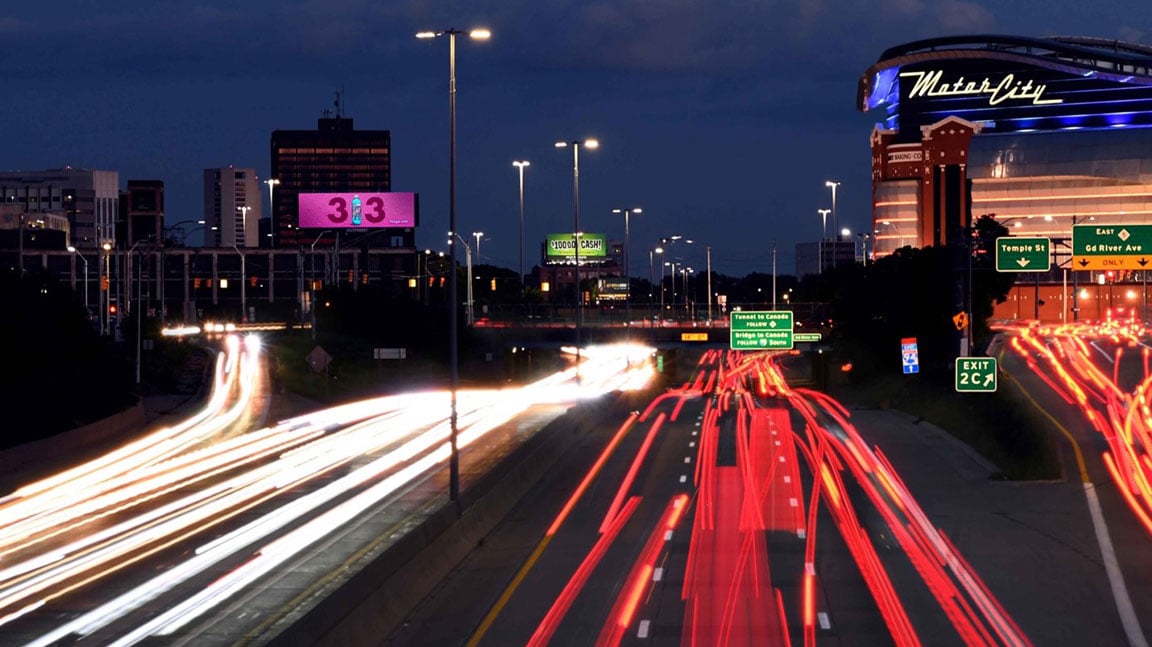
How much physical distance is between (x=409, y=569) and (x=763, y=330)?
60.5m

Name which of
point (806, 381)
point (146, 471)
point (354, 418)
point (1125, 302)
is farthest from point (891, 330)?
point (1125, 302)

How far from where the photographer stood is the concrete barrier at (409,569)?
17.9 m

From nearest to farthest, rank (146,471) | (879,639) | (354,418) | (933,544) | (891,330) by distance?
(879,639) < (933,544) < (146,471) < (354,418) < (891,330)

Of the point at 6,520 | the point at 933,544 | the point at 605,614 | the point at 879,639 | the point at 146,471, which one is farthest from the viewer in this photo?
the point at 146,471

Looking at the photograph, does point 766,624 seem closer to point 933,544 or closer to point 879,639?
point 879,639

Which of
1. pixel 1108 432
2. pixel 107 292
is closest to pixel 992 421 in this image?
pixel 1108 432

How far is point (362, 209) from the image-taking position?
134375mm

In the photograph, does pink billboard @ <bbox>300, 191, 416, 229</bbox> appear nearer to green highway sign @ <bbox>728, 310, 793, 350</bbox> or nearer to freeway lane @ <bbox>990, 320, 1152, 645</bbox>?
freeway lane @ <bbox>990, 320, 1152, 645</bbox>

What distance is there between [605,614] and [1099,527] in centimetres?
1480

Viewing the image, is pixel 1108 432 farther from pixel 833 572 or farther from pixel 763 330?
pixel 763 330

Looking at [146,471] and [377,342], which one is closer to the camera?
[146,471]

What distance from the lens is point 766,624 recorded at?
20906mm

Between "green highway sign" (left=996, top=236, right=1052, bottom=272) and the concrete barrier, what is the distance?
17.8 meters

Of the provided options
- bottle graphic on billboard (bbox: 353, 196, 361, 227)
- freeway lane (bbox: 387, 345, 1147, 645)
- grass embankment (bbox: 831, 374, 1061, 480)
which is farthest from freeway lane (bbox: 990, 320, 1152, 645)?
bottle graphic on billboard (bbox: 353, 196, 361, 227)
